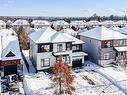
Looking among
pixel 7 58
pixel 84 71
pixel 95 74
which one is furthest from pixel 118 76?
pixel 7 58

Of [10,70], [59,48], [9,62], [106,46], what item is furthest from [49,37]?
[106,46]

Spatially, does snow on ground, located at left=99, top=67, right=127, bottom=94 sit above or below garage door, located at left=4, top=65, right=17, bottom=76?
below

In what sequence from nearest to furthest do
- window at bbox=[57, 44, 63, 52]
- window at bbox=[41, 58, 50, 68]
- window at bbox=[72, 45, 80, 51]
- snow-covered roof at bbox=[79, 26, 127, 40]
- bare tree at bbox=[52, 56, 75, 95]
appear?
bare tree at bbox=[52, 56, 75, 95]
window at bbox=[41, 58, 50, 68]
window at bbox=[57, 44, 63, 52]
snow-covered roof at bbox=[79, 26, 127, 40]
window at bbox=[72, 45, 80, 51]

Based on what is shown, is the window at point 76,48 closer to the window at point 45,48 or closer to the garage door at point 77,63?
the garage door at point 77,63

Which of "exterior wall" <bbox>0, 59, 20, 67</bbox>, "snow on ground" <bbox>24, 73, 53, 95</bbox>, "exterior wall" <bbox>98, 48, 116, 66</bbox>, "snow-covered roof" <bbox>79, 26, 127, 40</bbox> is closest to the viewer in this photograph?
"snow on ground" <bbox>24, 73, 53, 95</bbox>

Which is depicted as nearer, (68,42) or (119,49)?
(68,42)

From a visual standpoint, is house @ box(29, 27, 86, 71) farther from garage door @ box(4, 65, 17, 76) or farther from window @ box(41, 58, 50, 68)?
garage door @ box(4, 65, 17, 76)

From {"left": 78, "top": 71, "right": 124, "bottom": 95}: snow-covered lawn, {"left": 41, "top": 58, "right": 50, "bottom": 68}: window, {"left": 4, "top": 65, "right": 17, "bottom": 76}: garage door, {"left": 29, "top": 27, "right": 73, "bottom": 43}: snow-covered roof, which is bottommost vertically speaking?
{"left": 78, "top": 71, "right": 124, "bottom": 95}: snow-covered lawn

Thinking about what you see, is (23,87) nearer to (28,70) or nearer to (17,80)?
(17,80)

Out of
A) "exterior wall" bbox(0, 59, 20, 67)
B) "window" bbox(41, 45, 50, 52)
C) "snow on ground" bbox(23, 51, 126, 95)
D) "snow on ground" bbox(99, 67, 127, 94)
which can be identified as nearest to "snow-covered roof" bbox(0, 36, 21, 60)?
"exterior wall" bbox(0, 59, 20, 67)
